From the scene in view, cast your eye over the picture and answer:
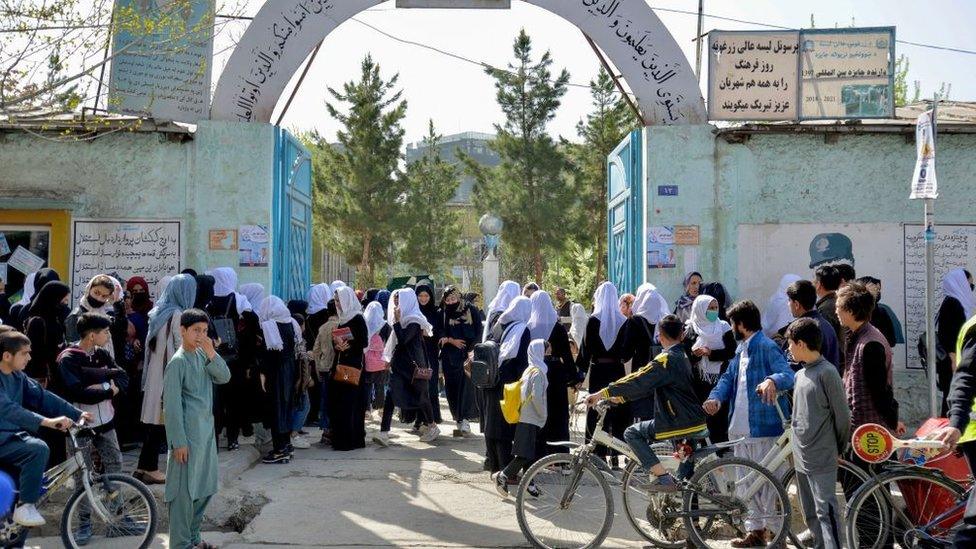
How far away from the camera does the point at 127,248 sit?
1048 cm

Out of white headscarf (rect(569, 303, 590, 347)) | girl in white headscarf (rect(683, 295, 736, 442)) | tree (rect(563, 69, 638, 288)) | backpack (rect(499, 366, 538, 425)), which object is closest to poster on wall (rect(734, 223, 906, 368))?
white headscarf (rect(569, 303, 590, 347))

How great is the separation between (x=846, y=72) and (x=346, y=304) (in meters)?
5.91

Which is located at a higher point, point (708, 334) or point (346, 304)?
point (346, 304)

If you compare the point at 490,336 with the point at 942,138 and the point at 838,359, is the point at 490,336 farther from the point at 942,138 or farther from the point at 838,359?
the point at 942,138

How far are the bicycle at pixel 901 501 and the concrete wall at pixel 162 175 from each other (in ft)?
23.4

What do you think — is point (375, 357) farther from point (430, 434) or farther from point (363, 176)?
point (363, 176)

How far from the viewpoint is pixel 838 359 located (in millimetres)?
6406

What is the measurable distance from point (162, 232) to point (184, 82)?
165cm

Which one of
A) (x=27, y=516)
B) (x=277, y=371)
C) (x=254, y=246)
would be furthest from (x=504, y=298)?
(x=27, y=516)

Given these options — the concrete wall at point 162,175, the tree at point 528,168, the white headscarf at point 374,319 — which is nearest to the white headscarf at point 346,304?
the white headscarf at point 374,319

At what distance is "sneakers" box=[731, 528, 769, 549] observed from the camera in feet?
18.7

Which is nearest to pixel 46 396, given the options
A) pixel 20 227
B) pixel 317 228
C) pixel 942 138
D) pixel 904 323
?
pixel 20 227

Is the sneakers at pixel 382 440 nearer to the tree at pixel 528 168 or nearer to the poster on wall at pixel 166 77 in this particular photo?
the poster on wall at pixel 166 77

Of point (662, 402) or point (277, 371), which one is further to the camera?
point (277, 371)
